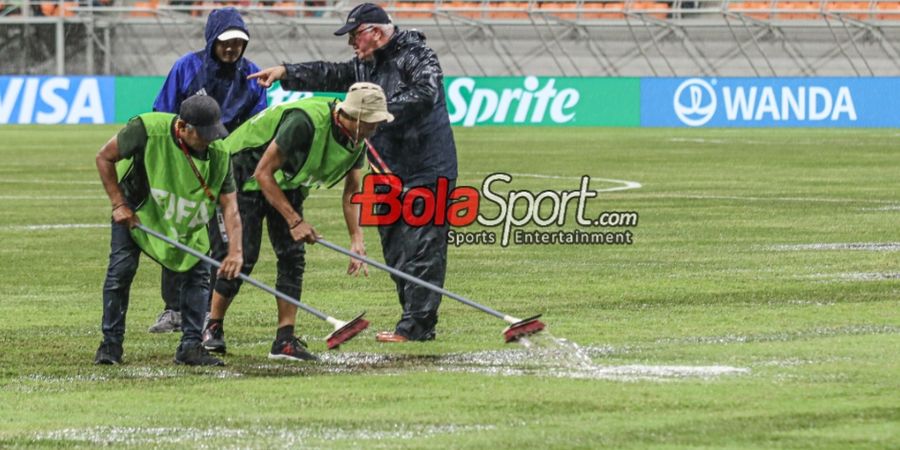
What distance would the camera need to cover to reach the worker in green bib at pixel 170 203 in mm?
9250

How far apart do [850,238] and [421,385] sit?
8.56m

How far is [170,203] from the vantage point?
9484mm

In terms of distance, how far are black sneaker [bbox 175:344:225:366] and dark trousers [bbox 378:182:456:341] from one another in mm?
1396

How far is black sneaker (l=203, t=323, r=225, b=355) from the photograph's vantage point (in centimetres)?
995

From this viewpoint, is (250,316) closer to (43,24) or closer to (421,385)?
(421,385)

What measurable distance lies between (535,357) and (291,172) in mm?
1642

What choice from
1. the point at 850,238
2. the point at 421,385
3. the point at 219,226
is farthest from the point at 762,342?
the point at 850,238

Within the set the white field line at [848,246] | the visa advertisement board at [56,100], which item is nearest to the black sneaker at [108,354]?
the white field line at [848,246]

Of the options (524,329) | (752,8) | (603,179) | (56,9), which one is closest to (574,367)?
(524,329)

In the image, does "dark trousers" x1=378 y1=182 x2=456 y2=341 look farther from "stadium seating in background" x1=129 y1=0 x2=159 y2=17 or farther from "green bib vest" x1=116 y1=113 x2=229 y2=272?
"stadium seating in background" x1=129 y1=0 x2=159 y2=17

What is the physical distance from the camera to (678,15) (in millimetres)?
49094

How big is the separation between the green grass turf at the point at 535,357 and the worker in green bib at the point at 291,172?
305mm

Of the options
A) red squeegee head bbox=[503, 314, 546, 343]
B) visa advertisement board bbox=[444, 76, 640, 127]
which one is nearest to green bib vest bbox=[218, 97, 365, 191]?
red squeegee head bbox=[503, 314, 546, 343]

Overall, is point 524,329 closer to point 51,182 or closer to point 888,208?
point 888,208
